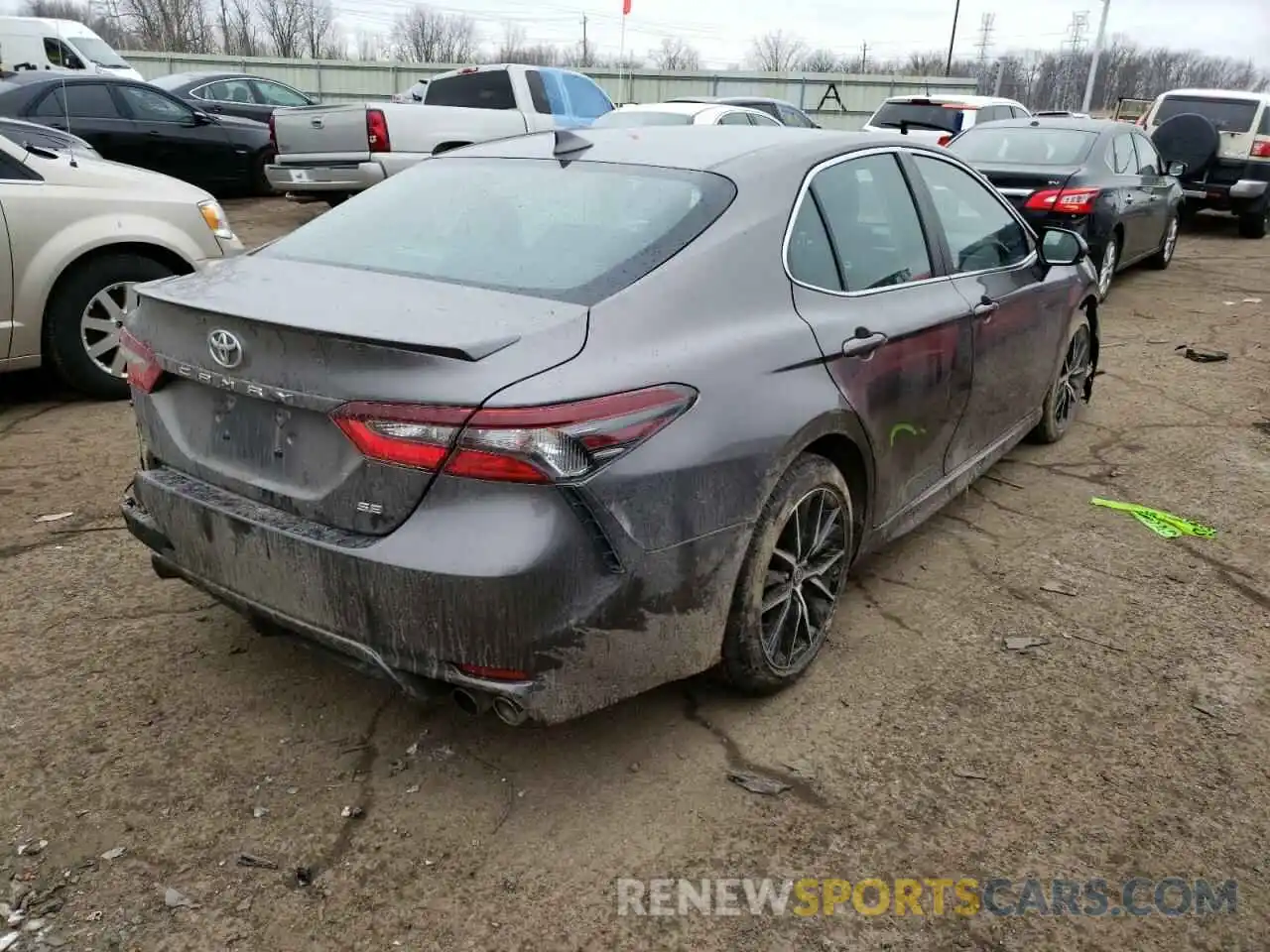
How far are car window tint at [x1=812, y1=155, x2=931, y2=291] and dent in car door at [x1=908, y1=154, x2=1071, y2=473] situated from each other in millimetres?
205

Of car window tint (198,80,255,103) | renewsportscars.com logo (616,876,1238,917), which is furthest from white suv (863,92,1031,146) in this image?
renewsportscars.com logo (616,876,1238,917)

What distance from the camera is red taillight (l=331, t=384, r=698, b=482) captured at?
2.14 meters

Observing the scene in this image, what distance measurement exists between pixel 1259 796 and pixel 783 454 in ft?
5.11

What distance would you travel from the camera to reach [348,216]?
10.8 ft

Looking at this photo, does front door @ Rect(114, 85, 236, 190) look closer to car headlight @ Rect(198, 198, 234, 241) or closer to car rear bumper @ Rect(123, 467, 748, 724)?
car headlight @ Rect(198, 198, 234, 241)

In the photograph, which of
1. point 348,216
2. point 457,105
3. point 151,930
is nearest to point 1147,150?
point 457,105

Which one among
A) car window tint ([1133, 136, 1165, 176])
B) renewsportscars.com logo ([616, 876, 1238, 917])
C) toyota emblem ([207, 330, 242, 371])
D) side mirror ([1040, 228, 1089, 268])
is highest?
toyota emblem ([207, 330, 242, 371])

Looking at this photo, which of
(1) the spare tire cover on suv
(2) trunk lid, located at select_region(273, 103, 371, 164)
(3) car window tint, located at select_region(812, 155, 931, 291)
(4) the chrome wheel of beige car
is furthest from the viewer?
(1) the spare tire cover on suv

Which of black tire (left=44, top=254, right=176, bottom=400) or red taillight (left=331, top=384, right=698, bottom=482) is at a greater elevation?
red taillight (left=331, top=384, right=698, bottom=482)

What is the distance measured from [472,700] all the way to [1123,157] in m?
9.13

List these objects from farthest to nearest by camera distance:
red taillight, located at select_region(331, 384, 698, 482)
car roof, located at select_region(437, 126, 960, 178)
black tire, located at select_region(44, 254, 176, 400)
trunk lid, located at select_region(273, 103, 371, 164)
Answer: trunk lid, located at select_region(273, 103, 371, 164), black tire, located at select_region(44, 254, 176, 400), car roof, located at select_region(437, 126, 960, 178), red taillight, located at select_region(331, 384, 698, 482)

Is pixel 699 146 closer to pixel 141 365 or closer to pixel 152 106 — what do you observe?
pixel 141 365

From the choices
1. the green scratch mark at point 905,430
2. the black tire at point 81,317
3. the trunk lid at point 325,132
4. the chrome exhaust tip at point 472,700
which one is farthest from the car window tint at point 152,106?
the chrome exhaust tip at point 472,700

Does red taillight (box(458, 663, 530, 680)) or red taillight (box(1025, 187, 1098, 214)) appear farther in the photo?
red taillight (box(1025, 187, 1098, 214))
